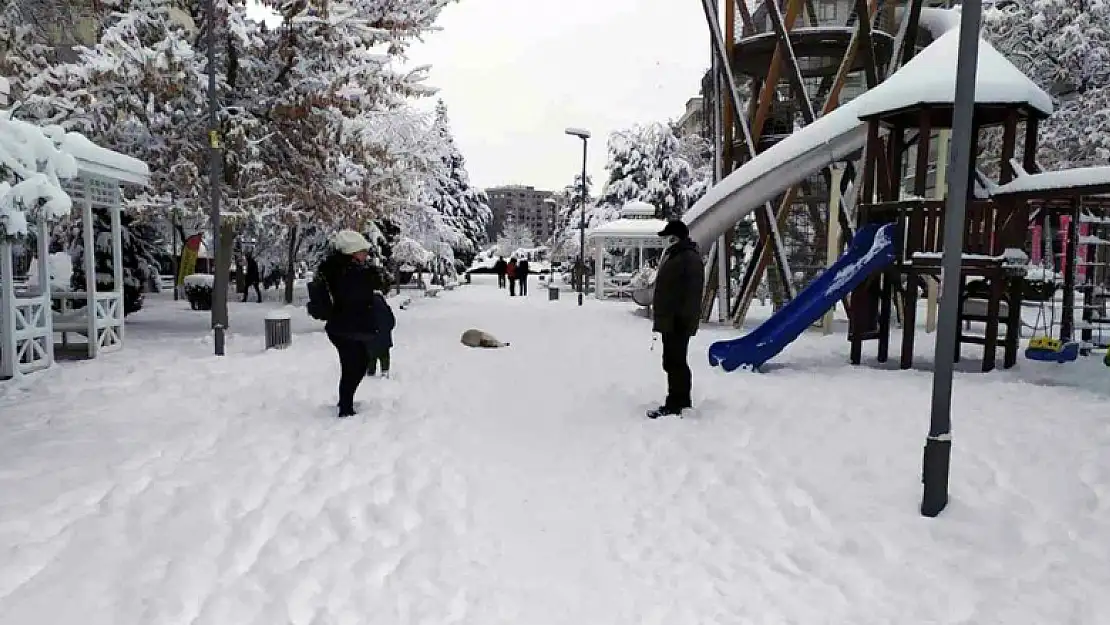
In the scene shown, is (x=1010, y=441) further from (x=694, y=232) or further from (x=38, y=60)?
(x=38, y=60)

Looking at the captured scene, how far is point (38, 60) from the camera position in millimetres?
13969

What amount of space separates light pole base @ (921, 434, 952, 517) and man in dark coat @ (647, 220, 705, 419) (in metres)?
2.72

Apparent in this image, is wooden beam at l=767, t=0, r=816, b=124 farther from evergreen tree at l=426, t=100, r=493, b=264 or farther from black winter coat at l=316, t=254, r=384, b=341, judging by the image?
evergreen tree at l=426, t=100, r=493, b=264

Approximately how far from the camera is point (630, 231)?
2700 centimetres

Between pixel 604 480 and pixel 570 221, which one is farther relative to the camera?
pixel 570 221

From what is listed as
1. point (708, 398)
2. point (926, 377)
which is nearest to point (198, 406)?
point (708, 398)

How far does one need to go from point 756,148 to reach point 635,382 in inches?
356

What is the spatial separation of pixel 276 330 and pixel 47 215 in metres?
5.40

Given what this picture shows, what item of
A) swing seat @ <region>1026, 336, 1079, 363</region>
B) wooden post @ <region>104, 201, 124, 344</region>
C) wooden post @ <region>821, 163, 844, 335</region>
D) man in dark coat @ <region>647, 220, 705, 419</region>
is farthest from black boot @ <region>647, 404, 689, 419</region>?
wooden post @ <region>104, 201, 124, 344</region>

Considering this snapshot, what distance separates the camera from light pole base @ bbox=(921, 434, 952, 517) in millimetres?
4344

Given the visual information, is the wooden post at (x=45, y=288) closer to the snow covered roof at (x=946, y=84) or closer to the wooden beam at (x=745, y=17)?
the snow covered roof at (x=946, y=84)

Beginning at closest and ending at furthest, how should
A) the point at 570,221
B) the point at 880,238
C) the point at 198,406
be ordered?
1. the point at 198,406
2. the point at 880,238
3. the point at 570,221

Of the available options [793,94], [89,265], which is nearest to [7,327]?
[89,265]

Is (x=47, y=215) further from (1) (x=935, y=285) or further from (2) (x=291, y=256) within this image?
(2) (x=291, y=256)
